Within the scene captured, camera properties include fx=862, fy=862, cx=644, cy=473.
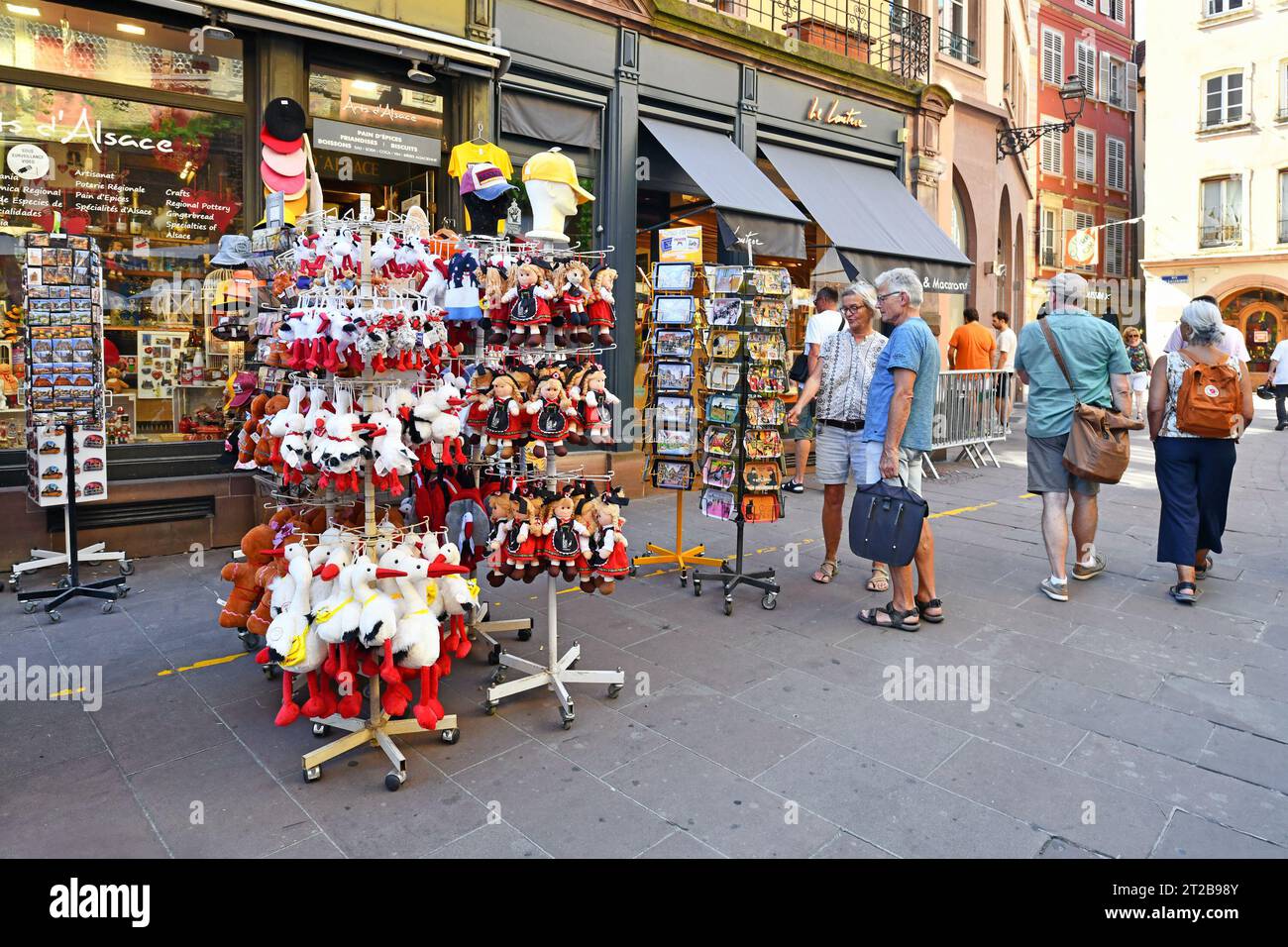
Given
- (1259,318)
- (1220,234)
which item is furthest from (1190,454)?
(1220,234)

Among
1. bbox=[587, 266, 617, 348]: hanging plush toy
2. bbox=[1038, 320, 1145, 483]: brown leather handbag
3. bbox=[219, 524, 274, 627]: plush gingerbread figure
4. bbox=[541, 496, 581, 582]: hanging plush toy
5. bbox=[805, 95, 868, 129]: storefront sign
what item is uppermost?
bbox=[805, 95, 868, 129]: storefront sign

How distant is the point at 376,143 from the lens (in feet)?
26.5

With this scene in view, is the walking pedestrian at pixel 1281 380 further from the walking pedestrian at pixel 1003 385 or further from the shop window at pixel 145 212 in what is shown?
the shop window at pixel 145 212

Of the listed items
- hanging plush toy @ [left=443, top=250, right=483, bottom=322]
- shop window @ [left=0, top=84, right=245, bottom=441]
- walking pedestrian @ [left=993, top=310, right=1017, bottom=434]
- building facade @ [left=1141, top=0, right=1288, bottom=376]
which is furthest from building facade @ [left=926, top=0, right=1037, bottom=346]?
building facade @ [left=1141, top=0, right=1288, bottom=376]

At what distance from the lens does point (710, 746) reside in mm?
3863

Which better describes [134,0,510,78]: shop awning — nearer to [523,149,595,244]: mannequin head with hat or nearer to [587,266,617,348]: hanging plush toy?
[523,149,595,244]: mannequin head with hat

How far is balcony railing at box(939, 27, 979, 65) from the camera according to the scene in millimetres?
15172

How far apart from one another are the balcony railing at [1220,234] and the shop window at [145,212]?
107 feet

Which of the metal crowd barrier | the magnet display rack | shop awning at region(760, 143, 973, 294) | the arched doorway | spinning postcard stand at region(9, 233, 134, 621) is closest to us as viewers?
spinning postcard stand at region(9, 233, 134, 621)

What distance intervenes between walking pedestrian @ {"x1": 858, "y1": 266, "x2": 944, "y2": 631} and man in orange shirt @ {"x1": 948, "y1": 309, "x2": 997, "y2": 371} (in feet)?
26.2

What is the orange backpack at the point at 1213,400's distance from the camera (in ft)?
19.3

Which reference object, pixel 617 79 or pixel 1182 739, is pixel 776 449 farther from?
pixel 617 79
